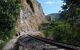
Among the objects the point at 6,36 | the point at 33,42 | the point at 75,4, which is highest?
the point at 75,4

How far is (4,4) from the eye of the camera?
17.9m

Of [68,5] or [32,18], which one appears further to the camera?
[32,18]

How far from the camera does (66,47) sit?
14.9 ft

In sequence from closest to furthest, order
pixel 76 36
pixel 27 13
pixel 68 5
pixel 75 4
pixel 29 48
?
pixel 29 48 → pixel 76 36 → pixel 75 4 → pixel 68 5 → pixel 27 13

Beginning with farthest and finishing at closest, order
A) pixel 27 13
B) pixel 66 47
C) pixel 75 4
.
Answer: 1. pixel 27 13
2. pixel 75 4
3. pixel 66 47

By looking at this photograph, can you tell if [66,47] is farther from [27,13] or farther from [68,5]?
[27,13]

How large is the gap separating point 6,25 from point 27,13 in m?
26.1

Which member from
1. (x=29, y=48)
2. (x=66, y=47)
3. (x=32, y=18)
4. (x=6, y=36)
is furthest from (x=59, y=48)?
(x=32, y=18)

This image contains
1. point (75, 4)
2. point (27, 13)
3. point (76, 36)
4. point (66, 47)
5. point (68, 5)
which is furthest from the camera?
point (27, 13)

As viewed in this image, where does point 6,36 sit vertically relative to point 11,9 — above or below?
below

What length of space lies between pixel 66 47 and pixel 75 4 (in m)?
12.0

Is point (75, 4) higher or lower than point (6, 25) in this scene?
higher

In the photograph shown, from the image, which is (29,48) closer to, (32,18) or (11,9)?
(11,9)

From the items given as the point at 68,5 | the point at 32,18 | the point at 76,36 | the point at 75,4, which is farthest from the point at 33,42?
the point at 32,18
